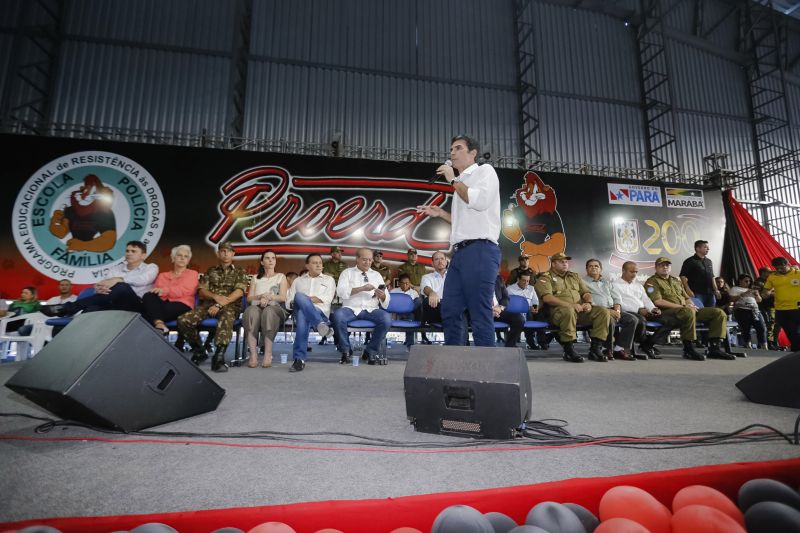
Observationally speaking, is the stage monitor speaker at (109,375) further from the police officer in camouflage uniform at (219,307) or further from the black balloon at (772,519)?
the black balloon at (772,519)

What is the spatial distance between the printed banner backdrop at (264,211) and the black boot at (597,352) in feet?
6.96

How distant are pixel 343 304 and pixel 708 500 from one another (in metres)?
3.43

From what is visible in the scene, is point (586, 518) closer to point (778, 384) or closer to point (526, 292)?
point (778, 384)

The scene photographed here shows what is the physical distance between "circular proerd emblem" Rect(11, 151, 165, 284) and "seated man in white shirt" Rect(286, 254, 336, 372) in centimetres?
287

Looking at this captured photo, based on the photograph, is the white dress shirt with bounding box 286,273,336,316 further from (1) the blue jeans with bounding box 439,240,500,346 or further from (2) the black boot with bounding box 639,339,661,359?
(2) the black boot with bounding box 639,339,661,359

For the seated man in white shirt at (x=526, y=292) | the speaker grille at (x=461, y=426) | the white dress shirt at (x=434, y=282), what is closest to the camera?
the speaker grille at (x=461, y=426)

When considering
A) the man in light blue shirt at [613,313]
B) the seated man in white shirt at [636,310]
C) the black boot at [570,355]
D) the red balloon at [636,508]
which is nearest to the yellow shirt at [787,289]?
the seated man in white shirt at [636,310]

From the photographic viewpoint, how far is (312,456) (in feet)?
3.82

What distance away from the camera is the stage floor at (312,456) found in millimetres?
915

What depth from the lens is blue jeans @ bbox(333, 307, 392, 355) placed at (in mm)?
3670

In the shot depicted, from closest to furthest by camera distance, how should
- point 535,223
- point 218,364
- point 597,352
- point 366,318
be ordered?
point 218,364
point 366,318
point 597,352
point 535,223

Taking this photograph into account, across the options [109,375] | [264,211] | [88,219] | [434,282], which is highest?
[264,211]

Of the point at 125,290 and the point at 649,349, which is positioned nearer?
the point at 125,290

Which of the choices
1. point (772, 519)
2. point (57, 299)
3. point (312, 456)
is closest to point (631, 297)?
point (772, 519)
